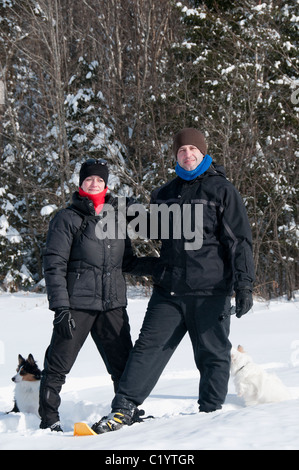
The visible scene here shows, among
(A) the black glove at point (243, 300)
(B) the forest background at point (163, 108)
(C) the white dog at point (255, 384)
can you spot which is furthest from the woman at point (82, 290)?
(B) the forest background at point (163, 108)

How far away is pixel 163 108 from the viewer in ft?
47.1

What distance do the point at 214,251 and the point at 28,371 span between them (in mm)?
2356

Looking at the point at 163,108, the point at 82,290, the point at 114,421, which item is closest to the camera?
the point at 114,421

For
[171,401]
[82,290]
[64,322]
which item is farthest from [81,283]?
[171,401]

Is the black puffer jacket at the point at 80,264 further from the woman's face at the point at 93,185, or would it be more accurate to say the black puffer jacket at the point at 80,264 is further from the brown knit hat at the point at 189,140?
the brown knit hat at the point at 189,140

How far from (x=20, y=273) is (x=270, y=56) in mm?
10279

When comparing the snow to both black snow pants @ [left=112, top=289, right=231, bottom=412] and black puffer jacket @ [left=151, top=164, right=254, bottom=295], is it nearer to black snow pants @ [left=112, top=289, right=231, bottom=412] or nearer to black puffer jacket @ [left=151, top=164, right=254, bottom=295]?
black snow pants @ [left=112, top=289, right=231, bottom=412]

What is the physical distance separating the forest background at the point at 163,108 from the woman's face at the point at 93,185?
808 centimetres

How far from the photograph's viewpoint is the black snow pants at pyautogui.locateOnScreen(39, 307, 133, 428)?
361 centimetres

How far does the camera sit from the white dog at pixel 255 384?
410 centimetres

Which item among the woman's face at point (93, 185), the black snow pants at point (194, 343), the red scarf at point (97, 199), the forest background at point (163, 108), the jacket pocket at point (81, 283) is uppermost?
the forest background at point (163, 108)

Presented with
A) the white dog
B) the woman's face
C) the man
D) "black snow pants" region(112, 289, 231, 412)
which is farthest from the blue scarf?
the white dog

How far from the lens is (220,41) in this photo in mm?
13719

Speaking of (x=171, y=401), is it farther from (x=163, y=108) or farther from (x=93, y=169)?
(x=163, y=108)
